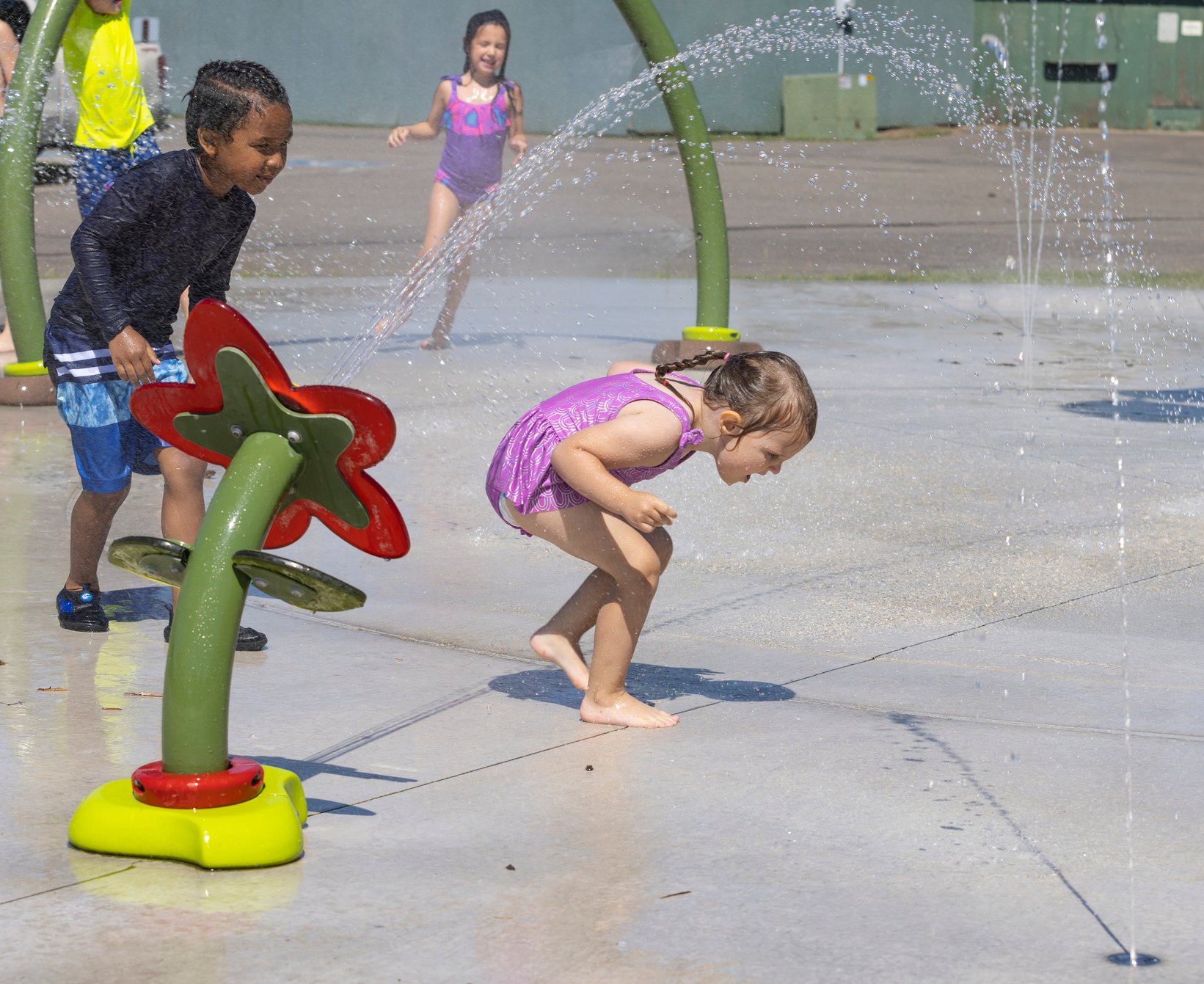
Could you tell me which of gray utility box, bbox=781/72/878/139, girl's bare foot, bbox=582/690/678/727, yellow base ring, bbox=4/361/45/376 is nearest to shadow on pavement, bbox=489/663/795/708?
girl's bare foot, bbox=582/690/678/727

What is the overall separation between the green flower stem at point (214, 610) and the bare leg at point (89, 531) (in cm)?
146

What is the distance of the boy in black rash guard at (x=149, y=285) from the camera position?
366 centimetres

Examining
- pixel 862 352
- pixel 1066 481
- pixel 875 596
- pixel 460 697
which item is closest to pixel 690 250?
pixel 862 352

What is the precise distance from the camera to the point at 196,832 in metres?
2.76

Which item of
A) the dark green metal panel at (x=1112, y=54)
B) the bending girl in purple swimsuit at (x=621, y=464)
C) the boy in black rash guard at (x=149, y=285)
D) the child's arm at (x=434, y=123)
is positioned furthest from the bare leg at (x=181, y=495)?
the dark green metal panel at (x=1112, y=54)

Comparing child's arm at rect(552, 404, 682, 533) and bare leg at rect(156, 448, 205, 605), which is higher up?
child's arm at rect(552, 404, 682, 533)

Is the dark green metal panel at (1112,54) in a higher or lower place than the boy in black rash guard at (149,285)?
higher

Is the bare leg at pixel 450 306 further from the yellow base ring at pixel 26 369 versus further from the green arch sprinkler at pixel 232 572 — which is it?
the green arch sprinkler at pixel 232 572

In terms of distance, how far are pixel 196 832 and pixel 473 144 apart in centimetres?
630

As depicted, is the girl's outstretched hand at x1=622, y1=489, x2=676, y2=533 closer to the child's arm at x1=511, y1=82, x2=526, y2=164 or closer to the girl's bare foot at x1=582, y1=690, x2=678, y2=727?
the girl's bare foot at x1=582, y1=690, x2=678, y2=727

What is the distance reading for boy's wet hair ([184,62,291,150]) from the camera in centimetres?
359

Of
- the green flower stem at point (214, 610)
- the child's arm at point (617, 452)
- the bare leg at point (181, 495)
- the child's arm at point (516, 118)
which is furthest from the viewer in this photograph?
the child's arm at point (516, 118)

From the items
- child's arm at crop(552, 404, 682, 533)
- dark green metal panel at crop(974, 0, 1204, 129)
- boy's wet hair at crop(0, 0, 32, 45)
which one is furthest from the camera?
dark green metal panel at crop(974, 0, 1204, 129)

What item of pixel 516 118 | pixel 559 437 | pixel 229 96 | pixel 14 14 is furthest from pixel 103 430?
pixel 516 118
